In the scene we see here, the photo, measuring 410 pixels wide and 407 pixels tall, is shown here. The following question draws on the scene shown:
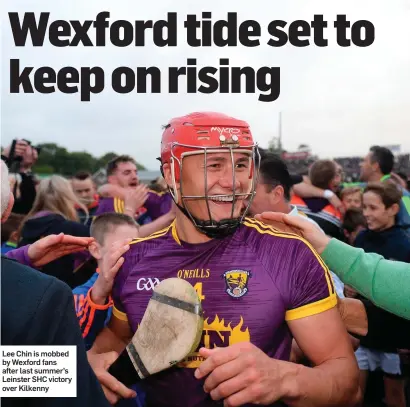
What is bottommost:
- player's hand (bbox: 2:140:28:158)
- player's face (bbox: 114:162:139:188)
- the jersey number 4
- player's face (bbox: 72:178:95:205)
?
the jersey number 4

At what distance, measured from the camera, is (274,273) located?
200cm

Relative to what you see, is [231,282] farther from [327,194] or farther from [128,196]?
[327,194]

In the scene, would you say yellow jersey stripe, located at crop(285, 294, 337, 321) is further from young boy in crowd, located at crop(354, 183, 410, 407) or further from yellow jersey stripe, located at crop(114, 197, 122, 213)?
yellow jersey stripe, located at crop(114, 197, 122, 213)

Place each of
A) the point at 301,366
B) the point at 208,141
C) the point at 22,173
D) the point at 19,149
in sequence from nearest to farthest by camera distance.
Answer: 1. the point at 301,366
2. the point at 208,141
3. the point at 19,149
4. the point at 22,173

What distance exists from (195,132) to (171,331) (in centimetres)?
86

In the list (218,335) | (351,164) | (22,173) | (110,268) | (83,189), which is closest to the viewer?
(218,335)

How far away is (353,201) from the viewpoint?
7090 millimetres

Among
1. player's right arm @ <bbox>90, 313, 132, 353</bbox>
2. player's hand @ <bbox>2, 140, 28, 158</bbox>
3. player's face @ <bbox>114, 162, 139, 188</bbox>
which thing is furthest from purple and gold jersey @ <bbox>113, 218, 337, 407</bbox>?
player's face @ <bbox>114, 162, 139, 188</bbox>

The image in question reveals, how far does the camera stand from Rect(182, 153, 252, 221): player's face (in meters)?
2.15

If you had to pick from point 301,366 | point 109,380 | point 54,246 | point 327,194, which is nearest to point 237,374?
point 301,366

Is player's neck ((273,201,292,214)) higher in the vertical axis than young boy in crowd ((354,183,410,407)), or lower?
higher

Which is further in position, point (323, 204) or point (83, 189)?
point (83, 189)

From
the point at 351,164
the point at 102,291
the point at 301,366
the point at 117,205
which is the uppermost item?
the point at 351,164

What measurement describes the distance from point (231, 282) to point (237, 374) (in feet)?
1.69
